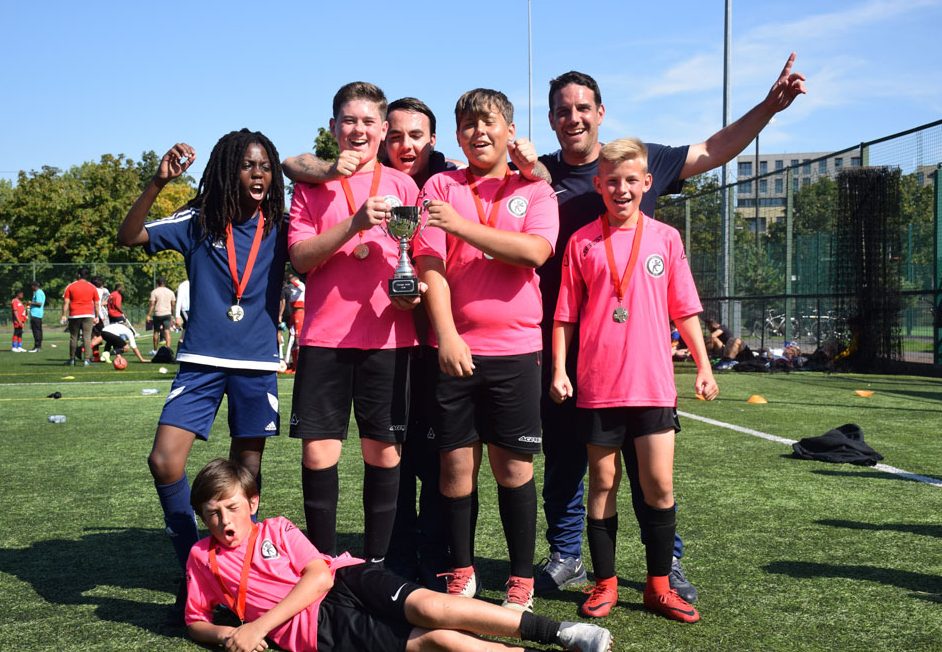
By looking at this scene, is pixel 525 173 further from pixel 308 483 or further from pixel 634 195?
pixel 308 483

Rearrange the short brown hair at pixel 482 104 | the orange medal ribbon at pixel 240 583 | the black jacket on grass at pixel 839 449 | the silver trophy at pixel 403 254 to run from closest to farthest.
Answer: the orange medal ribbon at pixel 240 583 < the silver trophy at pixel 403 254 < the short brown hair at pixel 482 104 < the black jacket on grass at pixel 839 449

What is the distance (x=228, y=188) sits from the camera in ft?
12.9

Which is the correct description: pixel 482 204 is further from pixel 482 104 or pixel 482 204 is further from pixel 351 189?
pixel 351 189

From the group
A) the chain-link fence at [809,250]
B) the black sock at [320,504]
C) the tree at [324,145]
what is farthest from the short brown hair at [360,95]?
the tree at [324,145]

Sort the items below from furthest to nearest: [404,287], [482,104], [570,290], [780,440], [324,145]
A: [324,145], [780,440], [570,290], [482,104], [404,287]

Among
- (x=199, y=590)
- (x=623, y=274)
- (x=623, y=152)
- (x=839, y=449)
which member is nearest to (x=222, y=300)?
(x=199, y=590)

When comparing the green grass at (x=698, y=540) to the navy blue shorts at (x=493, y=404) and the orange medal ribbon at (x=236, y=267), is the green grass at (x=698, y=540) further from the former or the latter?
the orange medal ribbon at (x=236, y=267)

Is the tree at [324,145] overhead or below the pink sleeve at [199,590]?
overhead

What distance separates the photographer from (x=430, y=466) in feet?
14.6

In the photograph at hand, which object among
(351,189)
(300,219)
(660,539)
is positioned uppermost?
(351,189)

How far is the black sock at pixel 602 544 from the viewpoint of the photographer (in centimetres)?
376

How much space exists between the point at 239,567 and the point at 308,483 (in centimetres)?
52

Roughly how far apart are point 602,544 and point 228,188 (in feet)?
7.07

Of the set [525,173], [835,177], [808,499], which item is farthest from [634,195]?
[835,177]
